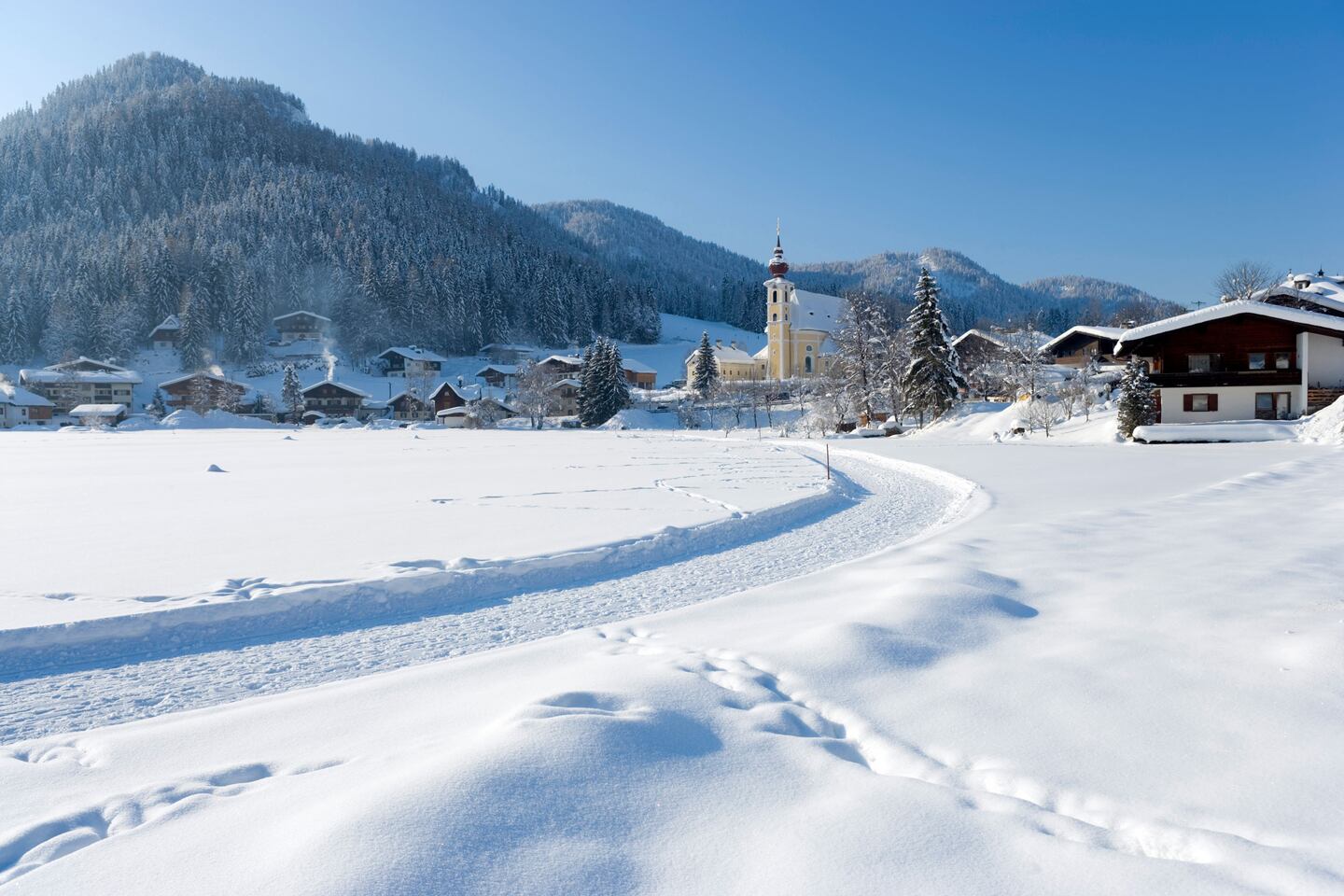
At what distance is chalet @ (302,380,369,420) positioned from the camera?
291ft

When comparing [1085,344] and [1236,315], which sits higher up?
[1085,344]

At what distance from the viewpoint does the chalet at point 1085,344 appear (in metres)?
54.1

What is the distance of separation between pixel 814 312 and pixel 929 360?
2578 inches

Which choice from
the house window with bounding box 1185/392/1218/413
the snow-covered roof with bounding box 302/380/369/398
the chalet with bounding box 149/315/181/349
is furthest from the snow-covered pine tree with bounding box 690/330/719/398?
the chalet with bounding box 149/315/181/349

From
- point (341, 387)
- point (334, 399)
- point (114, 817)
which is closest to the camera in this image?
point (114, 817)

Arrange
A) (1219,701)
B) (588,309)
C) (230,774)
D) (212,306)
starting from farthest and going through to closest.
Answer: (588,309) < (212,306) < (1219,701) < (230,774)

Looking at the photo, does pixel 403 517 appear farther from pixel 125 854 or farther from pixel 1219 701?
pixel 1219 701

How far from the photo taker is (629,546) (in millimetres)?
10344

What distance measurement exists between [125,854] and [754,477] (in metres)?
17.4

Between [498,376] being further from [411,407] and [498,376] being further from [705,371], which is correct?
[705,371]

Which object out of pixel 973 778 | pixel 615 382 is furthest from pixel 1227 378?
pixel 615 382

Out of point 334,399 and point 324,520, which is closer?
point 324,520

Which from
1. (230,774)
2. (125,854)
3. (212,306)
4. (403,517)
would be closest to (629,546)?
(403,517)

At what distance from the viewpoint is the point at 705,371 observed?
283 feet
